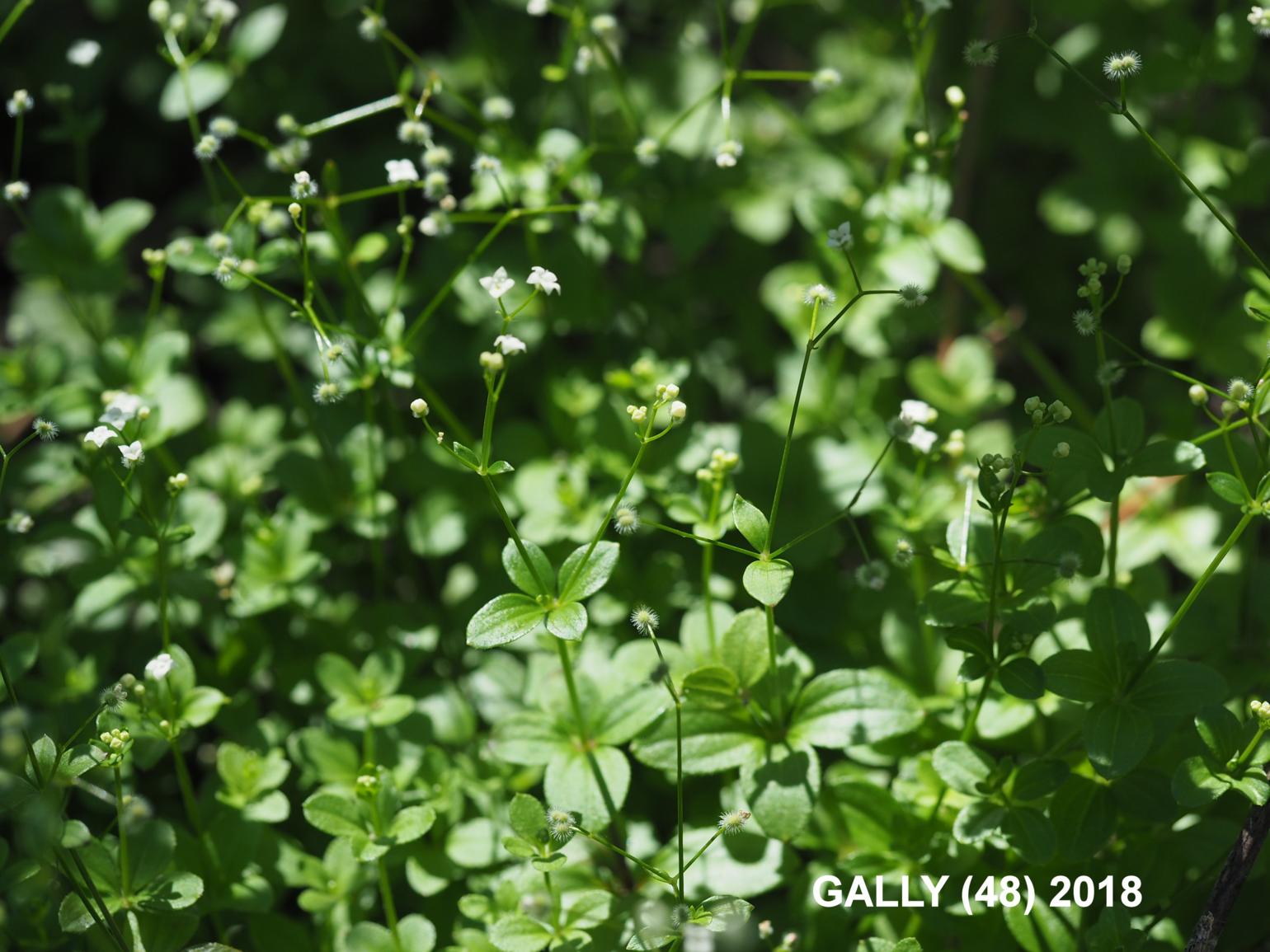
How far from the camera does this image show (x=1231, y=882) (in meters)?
1.83

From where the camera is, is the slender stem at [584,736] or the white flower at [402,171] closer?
the slender stem at [584,736]

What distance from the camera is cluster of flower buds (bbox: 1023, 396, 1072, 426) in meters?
1.82

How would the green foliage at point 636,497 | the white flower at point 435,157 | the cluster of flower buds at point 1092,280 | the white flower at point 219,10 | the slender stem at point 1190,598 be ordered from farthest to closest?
the white flower at point 219,10
the white flower at point 435,157
the green foliage at point 636,497
the cluster of flower buds at point 1092,280
the slender stem at point 1190,598

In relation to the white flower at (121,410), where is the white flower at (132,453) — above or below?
above

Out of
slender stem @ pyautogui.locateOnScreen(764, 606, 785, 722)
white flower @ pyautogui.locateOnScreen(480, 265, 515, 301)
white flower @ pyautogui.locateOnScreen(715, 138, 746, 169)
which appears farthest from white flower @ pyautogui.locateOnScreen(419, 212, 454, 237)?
slender stem @ pyautogui.locateOnScreen(764, 606, 785, 722)

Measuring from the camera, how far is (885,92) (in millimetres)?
3482

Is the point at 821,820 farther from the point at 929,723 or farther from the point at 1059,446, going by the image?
the point at 1059,446

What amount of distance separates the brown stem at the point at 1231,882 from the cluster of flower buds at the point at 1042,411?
701mm

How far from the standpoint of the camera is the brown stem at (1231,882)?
1.83 m

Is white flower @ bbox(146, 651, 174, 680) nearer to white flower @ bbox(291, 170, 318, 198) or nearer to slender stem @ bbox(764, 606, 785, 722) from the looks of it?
white flower @ bbox(291, 170, 318, 198)

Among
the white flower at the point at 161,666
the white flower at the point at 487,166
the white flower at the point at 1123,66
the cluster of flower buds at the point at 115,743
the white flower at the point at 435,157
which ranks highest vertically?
the white flower at the point at 1123,66

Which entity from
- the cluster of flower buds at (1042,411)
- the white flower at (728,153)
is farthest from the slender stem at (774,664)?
the white flower at (728,153)

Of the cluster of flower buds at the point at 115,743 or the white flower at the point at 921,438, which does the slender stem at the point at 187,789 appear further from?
the white flower at the point at 921,438

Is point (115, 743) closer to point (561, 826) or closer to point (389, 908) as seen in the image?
point (389, 908)
